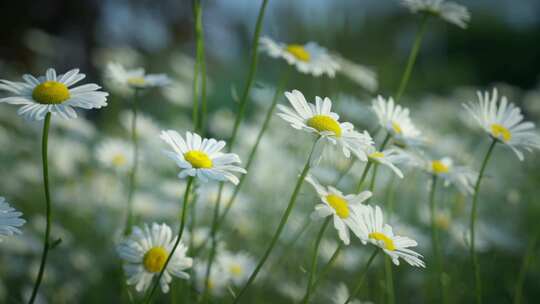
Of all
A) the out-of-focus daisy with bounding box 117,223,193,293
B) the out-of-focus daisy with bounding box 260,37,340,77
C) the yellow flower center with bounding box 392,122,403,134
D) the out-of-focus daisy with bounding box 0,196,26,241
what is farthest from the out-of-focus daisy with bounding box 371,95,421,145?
the out-of-focus daisy with bounding box 0,196,26,241

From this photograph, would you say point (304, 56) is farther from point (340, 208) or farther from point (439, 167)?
point (340, 208)

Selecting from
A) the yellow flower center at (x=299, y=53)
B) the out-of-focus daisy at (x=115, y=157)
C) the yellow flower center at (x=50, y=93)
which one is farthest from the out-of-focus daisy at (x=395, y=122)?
the out-of-focus daisy at (x=115, y=157)

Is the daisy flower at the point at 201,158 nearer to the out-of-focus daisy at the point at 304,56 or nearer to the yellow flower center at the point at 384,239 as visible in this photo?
the yellow flower center at the point at 384,239

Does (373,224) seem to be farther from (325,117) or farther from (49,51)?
(49,51)

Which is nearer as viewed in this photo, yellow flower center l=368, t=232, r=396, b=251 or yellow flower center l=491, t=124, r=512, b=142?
yellow flower center l=368, t=232, r=396, b=251

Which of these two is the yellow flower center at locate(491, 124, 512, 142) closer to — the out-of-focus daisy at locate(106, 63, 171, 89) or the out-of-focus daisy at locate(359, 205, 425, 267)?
the out-of-focus daisy at locate(359, 205, 425, 267)
